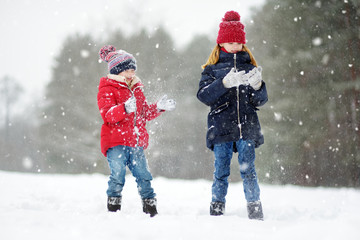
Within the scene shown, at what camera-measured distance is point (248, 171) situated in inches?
119

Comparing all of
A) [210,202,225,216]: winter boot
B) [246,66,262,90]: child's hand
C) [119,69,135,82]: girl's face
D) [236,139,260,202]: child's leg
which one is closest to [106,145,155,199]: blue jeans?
[210,202,225,216]: winter boot

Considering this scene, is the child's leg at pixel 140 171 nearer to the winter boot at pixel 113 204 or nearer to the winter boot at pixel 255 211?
the winter boot at pixel 113 204

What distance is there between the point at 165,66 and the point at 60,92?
5276 millimetres

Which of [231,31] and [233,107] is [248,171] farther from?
[231,31]

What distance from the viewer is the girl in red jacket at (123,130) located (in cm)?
318

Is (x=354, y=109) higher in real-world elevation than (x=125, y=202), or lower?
higher

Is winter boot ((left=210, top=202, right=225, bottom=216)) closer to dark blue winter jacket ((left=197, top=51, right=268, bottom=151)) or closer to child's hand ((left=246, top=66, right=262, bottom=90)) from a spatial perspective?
dark blue winter jacket ((left=197, top=51, right=268, bottom=151))

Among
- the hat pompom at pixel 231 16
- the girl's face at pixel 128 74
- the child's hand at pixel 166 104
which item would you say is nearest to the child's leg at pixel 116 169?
the child's hand at pixel 166 104

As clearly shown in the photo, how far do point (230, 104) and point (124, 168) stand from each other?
1166mm

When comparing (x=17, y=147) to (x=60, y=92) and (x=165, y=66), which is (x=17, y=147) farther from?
(x=165, y=66)

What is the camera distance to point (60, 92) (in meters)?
14.1

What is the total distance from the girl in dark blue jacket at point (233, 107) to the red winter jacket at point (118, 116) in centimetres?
67

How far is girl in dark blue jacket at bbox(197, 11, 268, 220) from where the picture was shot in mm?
2980

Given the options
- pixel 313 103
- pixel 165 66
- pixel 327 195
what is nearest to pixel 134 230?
pixel 327 195
